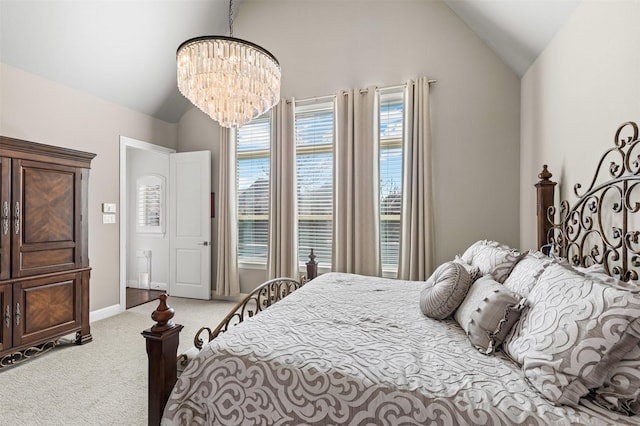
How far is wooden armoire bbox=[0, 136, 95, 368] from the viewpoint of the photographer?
8.22 feet

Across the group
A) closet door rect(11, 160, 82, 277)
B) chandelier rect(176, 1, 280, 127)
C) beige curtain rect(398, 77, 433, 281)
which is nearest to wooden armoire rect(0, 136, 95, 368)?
closet door rect(11, 160, 82, 277)

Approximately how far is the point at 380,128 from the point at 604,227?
97.1 inches

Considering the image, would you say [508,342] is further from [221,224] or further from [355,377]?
[221,224]

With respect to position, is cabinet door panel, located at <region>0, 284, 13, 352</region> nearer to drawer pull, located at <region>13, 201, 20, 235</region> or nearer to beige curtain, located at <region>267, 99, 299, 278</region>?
drawer pull, located at <region>13, 201, 20, 235</region>

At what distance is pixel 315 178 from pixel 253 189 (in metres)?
0.94

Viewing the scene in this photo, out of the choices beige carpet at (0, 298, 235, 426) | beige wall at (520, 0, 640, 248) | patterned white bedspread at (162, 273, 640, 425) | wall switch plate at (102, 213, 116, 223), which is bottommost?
beige carpet at (0, 298, 235, 426)

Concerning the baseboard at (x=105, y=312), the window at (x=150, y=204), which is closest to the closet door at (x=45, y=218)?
the baseboard at (x=105, y=312)

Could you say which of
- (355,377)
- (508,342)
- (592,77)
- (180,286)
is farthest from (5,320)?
(592,77)

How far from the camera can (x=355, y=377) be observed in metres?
1.08

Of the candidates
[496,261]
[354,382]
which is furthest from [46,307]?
[496,261]

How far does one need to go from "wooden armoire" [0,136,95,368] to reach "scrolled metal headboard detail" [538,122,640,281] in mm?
3918

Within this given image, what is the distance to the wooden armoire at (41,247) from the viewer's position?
2506mm

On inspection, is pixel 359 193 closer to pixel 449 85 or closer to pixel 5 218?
pixel 449 85

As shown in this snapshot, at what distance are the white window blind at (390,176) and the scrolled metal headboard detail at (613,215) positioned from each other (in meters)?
1.87
